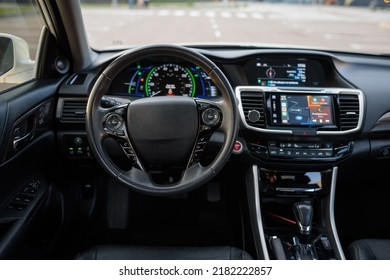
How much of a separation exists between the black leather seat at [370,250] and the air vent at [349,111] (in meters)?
0.63

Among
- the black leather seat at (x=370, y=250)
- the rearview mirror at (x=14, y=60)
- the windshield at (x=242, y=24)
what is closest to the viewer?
the black leather seat at (x=370, y=250)

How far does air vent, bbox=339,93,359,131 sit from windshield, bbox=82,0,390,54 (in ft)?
1.79

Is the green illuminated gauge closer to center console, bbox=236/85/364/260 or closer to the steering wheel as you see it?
center console, bbox=236/85/364/260

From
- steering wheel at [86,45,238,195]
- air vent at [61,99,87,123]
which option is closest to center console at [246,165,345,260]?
steering wheel at [86,45,238,195]

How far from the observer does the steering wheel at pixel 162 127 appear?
1.63m

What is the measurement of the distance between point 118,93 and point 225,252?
104 centimetres

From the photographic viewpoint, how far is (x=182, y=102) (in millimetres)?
1715

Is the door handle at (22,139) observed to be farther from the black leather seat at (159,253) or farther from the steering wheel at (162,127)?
the black leather seat at (159,253)

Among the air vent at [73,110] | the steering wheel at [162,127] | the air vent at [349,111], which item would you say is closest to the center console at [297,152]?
the air vent at [349,111]

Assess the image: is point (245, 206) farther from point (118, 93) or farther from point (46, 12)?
point (46, 12)

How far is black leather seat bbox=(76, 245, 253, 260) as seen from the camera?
174 cm

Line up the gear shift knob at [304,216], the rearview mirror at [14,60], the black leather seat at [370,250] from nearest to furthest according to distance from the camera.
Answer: the black leather seat at [370,250]
the rearview mirror at [14,60]
the gear shift knob at [304,216]

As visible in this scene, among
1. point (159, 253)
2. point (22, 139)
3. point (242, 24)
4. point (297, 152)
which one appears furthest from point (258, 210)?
point (242, 24)

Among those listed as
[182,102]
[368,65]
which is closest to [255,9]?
[368,65]
